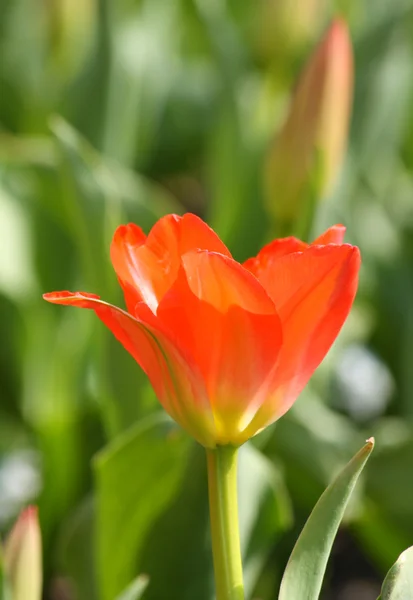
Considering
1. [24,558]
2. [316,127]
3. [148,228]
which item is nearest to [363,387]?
[148,228]

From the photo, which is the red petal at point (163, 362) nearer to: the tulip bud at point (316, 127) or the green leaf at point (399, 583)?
the green leaf at point (399, 583)

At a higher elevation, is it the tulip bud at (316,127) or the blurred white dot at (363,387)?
the tulip bud at (316,127)

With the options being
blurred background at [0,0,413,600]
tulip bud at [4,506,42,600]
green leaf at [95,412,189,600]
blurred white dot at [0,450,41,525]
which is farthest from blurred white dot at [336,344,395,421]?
tulip bud at [4,506,42,600]

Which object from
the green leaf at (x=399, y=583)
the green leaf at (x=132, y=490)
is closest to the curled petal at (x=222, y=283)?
the green leaf at (x=399, y=583)

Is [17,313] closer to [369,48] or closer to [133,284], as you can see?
[369,48]

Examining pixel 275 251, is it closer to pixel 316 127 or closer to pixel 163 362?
pixel 163 362

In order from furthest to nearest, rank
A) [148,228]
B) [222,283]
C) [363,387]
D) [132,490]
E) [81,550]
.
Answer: [363,387], [148,228], [81,550], [132,490], [222,283]
